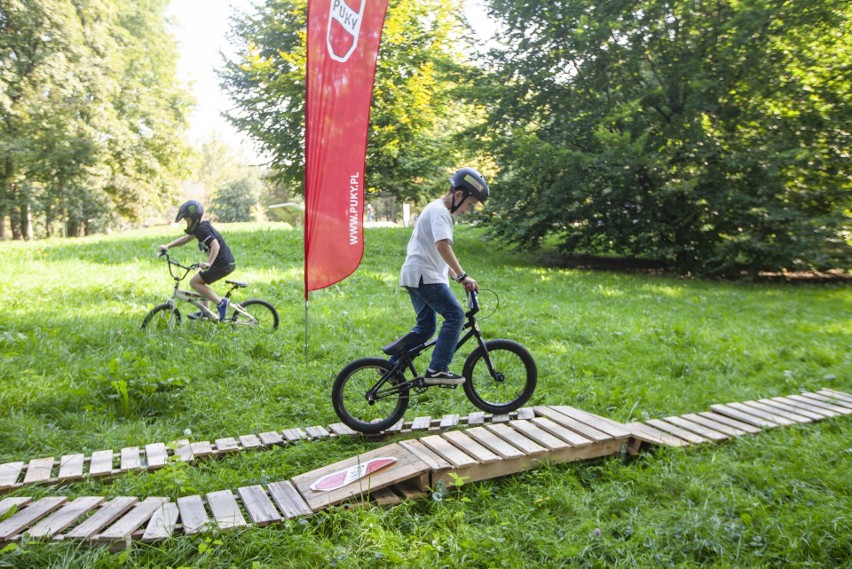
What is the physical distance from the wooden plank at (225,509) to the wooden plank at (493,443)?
71.9 inches

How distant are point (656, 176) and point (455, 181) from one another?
41.6 ft

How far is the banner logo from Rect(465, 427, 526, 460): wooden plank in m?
3.38

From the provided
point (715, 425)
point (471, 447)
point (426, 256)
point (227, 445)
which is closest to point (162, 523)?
point (227, 445)

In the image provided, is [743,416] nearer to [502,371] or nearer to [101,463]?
[502,371]

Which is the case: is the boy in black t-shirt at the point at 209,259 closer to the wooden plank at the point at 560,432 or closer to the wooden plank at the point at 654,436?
the wooden plank at the point at 560,432

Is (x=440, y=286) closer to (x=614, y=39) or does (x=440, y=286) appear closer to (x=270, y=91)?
(x=614, y=39)

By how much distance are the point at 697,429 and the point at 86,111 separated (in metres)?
30.8

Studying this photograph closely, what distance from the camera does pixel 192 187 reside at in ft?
242

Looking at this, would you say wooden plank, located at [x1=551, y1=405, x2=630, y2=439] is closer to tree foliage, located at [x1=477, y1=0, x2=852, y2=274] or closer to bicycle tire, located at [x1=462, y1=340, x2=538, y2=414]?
bicycle tire, located at [x1=462, y1=340, x2=538, y2=414]

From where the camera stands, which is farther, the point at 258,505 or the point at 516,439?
the point at 516,439

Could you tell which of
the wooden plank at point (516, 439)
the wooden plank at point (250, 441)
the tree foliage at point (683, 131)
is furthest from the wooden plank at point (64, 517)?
the tree foliage at point (683, 131)

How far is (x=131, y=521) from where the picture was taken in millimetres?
3459

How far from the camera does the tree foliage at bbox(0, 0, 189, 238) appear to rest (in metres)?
26.2

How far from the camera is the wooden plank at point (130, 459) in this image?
4.37 meters
